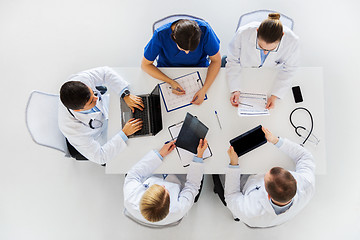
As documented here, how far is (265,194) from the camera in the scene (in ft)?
4.85

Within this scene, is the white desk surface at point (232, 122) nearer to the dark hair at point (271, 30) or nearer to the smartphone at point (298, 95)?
the smartphone at point (298, 95)

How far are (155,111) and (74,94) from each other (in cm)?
Result: 48

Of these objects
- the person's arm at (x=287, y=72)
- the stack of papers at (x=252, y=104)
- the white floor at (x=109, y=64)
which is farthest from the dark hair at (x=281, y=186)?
the white floor at (x=109, y=64)

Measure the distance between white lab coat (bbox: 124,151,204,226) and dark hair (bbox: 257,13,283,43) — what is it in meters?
0.82

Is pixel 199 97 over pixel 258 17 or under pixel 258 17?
under

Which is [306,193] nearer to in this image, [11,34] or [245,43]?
[245,43]

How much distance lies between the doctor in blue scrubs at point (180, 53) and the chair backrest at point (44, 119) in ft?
2.08

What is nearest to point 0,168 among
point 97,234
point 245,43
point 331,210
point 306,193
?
point 97,234

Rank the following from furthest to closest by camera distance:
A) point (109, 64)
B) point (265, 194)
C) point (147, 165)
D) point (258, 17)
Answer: point (109, 64) → point (258, 17) → point (147, 165) → point (265, 194)

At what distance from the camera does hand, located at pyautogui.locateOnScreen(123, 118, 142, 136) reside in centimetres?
162

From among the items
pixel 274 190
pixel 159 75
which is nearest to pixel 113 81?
pixel 159 75

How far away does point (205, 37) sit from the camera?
153cm

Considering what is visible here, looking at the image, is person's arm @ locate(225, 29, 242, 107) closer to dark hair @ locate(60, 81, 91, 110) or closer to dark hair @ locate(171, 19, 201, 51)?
dark hair @ locate(171, 19, 201, 51)

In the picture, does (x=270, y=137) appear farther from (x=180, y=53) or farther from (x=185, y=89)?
(x=180, y=53)
